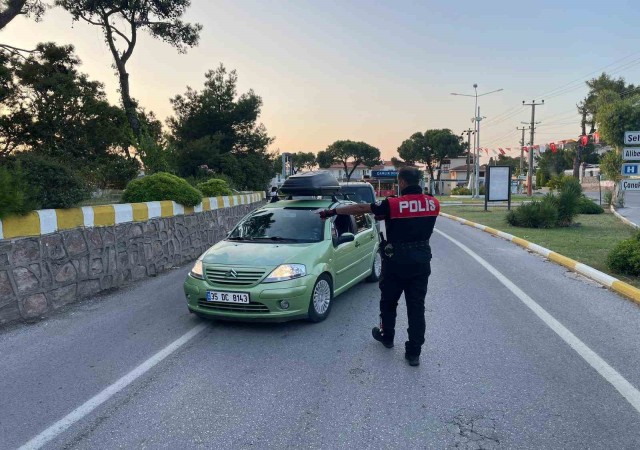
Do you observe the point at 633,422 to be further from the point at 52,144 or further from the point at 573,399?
the point at 52,144

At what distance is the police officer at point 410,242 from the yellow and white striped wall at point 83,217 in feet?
14.4

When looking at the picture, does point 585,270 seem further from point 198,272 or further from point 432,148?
point 432,148

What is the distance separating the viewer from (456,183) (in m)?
89.1

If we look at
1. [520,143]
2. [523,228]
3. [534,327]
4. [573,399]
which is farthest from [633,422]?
[520,143]

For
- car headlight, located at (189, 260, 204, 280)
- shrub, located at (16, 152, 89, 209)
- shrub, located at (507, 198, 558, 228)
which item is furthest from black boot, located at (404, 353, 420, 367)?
shrub, located at (507, 198, 558, 228)

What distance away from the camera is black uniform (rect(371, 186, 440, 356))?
4551 mm

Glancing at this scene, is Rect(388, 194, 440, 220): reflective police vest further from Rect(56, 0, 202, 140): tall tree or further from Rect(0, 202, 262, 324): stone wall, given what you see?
Rect(56, 0, 202, 140): tall tree

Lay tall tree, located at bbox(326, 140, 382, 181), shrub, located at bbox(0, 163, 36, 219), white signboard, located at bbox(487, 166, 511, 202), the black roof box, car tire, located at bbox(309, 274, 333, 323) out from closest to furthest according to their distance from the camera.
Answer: car tire, located at bbox(309, 274, 333, 323), shrub, located at bbox(0, 163, 36, 219), the black roof box, white signboard, located at bbox(487, 166, 511, 202), tall tree, located at bbox(326, 140, 382, 181)

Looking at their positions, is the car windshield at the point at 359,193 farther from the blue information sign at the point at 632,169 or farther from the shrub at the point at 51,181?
the shrub at the point at 51,181

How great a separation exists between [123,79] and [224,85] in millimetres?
14838

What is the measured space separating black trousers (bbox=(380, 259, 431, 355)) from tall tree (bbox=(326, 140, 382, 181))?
283ft

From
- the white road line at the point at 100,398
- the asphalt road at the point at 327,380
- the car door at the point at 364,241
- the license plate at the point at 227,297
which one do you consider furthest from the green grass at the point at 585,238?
the white road line at the point at 100,398

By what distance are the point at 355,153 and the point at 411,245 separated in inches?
3486

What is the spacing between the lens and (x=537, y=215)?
17.1 metres
